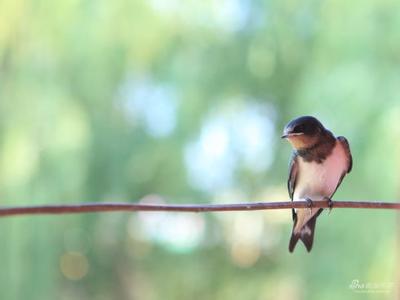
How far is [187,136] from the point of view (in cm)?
279

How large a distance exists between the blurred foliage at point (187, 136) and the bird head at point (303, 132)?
0.90m

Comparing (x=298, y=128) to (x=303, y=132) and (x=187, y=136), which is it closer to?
(x=303, y=132)

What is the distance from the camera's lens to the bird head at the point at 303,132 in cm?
131

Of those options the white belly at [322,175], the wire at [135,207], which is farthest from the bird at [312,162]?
the wire at [135,207]

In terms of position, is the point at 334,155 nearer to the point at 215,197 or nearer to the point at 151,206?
the point at 151,206

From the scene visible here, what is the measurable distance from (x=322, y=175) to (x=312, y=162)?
35mm

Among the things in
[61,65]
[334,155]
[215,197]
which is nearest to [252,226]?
[215,197]

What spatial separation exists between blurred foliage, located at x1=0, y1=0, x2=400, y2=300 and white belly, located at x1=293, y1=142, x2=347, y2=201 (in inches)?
33.6

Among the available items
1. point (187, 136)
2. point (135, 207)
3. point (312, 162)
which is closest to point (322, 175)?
point (312, 162)

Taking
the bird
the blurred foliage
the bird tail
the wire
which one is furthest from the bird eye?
the blurred foliage

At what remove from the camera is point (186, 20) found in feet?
9.25

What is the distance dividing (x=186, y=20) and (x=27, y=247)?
1228 mm

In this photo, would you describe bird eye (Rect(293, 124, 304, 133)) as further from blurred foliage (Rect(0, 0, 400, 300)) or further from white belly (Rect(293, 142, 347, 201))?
blurred foliage (Rect(0, 0, 400, 300))

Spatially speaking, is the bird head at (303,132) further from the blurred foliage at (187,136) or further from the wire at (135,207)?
the blurred foliage at (187,136)
